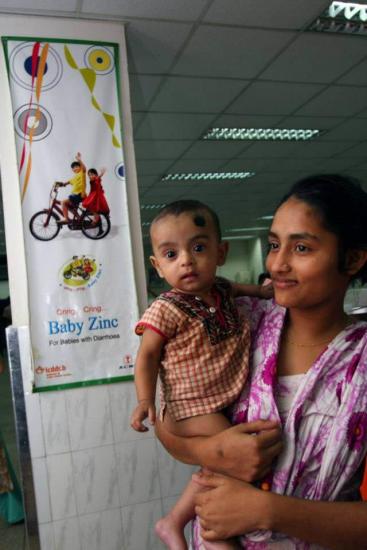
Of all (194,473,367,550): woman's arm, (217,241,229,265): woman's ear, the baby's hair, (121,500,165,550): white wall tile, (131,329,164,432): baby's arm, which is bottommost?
(121,500,165,550): white wall tile

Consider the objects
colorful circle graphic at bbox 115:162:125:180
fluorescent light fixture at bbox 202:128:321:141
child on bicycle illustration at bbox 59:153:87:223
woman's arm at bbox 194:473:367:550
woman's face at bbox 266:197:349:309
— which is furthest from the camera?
fluorescent light fixture at bbox 202:128:321:141

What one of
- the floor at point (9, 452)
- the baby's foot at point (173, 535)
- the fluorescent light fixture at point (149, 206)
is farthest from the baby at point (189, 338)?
the fluorescent light fixture at point (149, 206)

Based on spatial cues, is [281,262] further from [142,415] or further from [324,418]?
[142,415]

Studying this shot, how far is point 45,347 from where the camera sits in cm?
241

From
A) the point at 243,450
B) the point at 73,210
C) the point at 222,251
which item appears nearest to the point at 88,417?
the point at 73,210

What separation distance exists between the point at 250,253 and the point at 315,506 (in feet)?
55.5

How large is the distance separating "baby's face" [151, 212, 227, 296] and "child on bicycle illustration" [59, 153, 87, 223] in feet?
4.11

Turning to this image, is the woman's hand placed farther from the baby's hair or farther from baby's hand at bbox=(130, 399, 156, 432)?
the baby's hair

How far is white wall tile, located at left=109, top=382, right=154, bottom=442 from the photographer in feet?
8.21

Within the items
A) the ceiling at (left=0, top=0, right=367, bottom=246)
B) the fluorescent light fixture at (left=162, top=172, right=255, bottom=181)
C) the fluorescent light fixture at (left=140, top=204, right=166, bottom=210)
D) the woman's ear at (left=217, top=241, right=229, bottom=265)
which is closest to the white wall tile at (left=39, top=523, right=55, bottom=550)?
the woman's ear at (left=217, top=241, right=229, bottom=265)

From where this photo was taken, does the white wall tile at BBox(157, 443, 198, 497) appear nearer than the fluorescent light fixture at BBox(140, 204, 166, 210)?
Yes

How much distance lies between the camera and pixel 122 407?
2.51m

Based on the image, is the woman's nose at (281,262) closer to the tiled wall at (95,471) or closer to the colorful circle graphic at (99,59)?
the tiled wall at (95,471)

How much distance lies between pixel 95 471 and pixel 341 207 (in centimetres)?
214
